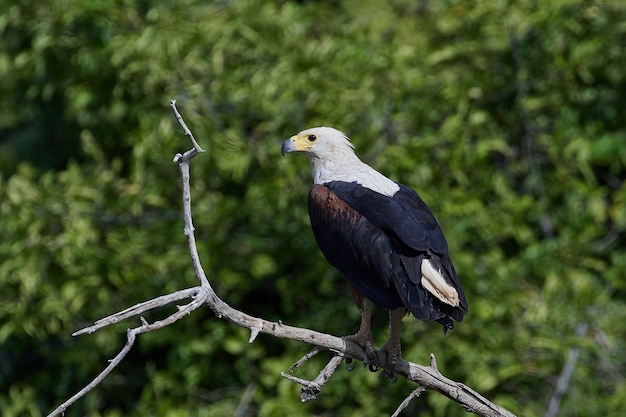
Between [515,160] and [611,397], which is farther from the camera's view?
[515,160]

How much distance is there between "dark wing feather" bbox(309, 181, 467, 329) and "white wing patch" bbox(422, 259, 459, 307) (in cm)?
3

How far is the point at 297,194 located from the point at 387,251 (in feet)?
7.68

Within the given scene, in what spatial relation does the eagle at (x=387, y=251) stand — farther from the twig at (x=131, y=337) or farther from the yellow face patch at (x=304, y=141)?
the twig at (x=131, y=337)

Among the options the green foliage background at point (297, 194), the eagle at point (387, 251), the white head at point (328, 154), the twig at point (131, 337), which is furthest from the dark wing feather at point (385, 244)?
the green foliage background at point (297, 194)

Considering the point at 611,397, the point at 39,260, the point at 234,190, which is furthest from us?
the point at 234,190

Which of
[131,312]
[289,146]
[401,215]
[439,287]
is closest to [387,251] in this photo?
[401,215]

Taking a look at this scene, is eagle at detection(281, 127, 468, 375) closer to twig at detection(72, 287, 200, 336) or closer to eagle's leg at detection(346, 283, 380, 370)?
eagle's leg at detection(346, 283, 380, 370)

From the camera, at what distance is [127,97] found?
775 centimetres

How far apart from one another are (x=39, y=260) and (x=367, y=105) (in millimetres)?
2306

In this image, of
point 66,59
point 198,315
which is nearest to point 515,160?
point 198,315

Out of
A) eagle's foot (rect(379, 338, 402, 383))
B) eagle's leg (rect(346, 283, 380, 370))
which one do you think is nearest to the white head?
eagle's leg (rect(346, 283, 380, 370))

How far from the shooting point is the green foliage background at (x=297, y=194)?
6.95m

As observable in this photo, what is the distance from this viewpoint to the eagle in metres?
4.51

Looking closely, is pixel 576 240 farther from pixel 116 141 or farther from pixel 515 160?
pixel 116 141
